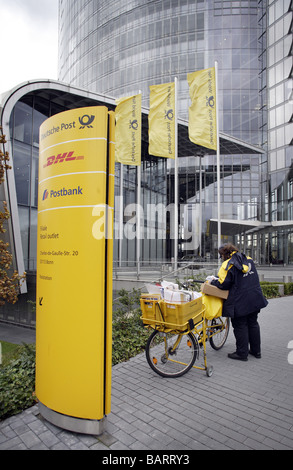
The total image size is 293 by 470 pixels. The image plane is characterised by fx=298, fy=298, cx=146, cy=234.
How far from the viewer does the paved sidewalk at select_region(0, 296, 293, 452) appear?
106 inches

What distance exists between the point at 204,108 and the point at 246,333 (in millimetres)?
11529

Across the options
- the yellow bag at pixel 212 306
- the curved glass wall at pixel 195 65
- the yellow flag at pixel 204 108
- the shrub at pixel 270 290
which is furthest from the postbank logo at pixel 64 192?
the curved glass wall at pixel 195 65

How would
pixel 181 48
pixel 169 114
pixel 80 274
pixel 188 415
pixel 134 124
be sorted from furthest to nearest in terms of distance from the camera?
pixel 181 48 → pixel 134 124 → pixel 169 114 → pixel 188 415 → pixel 80 274

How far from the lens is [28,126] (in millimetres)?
17641

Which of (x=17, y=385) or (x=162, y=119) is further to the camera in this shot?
(x=162, y=119)

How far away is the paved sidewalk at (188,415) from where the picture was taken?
2688 mm

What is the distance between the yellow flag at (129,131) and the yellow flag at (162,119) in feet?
2.34

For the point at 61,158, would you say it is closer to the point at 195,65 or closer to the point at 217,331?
the point at 217,331

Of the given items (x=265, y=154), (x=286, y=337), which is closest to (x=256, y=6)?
(x=265, y=154)

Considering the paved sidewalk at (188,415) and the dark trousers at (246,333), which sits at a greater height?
the dark trousers at (246,333)

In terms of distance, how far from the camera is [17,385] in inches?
141

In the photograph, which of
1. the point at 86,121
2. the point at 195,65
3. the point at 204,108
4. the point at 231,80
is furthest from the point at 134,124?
the point at 195,65

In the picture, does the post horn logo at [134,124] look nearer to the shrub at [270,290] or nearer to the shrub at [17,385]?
the shrub at [270,290]

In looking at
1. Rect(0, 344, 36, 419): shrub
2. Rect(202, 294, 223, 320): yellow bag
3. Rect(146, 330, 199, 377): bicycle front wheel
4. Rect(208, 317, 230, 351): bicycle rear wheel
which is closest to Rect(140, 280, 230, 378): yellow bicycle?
Rect(146, 330, 199, 377): bicycle front wheel
